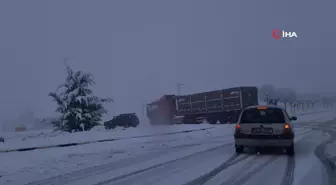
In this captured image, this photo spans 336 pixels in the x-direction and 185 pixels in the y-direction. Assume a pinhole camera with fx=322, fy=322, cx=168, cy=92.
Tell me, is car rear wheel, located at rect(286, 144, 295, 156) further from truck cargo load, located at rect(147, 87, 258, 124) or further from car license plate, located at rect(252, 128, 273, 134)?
truck cargo load, located at rect(147, 87, 258, 124)

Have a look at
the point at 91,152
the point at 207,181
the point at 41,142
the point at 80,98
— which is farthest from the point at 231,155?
the point at 80,98

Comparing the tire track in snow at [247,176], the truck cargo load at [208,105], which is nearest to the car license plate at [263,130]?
the tire track in snow at [247,176]

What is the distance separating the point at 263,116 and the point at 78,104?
57.1 feet

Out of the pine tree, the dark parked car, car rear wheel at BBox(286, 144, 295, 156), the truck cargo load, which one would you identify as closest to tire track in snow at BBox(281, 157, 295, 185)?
car rear wheel at BBox(286, 144, 295, 156)

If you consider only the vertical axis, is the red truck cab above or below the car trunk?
above

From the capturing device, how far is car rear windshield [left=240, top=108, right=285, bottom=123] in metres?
9.95

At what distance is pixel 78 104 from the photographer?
2448cm

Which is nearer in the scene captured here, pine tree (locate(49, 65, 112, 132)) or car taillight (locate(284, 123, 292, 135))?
car taillight (locate(284, 123, 292, 135))

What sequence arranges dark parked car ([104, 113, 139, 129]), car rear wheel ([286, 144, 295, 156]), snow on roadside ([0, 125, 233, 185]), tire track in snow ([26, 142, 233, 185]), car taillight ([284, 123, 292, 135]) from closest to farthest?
tire track in snow ([26, 142, 233, 185]), snow on roadside ([0, 125, 233, 185]), car taillight ([284, 123, 292, 135]), car rear wheel ([286, 144, 295, 156]), dark parked car ([104, 113, 139, 129])

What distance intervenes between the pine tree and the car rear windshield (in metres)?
16.3

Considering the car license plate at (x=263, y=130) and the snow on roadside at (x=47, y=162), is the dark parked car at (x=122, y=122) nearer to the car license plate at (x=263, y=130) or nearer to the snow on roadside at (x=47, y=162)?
the snow on roadside at (x=47, y=162)

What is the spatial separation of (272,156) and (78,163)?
6.10m

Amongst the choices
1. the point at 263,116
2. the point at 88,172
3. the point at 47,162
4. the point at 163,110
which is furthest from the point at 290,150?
the point at 163,110

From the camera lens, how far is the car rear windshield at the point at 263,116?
32.6 feet
